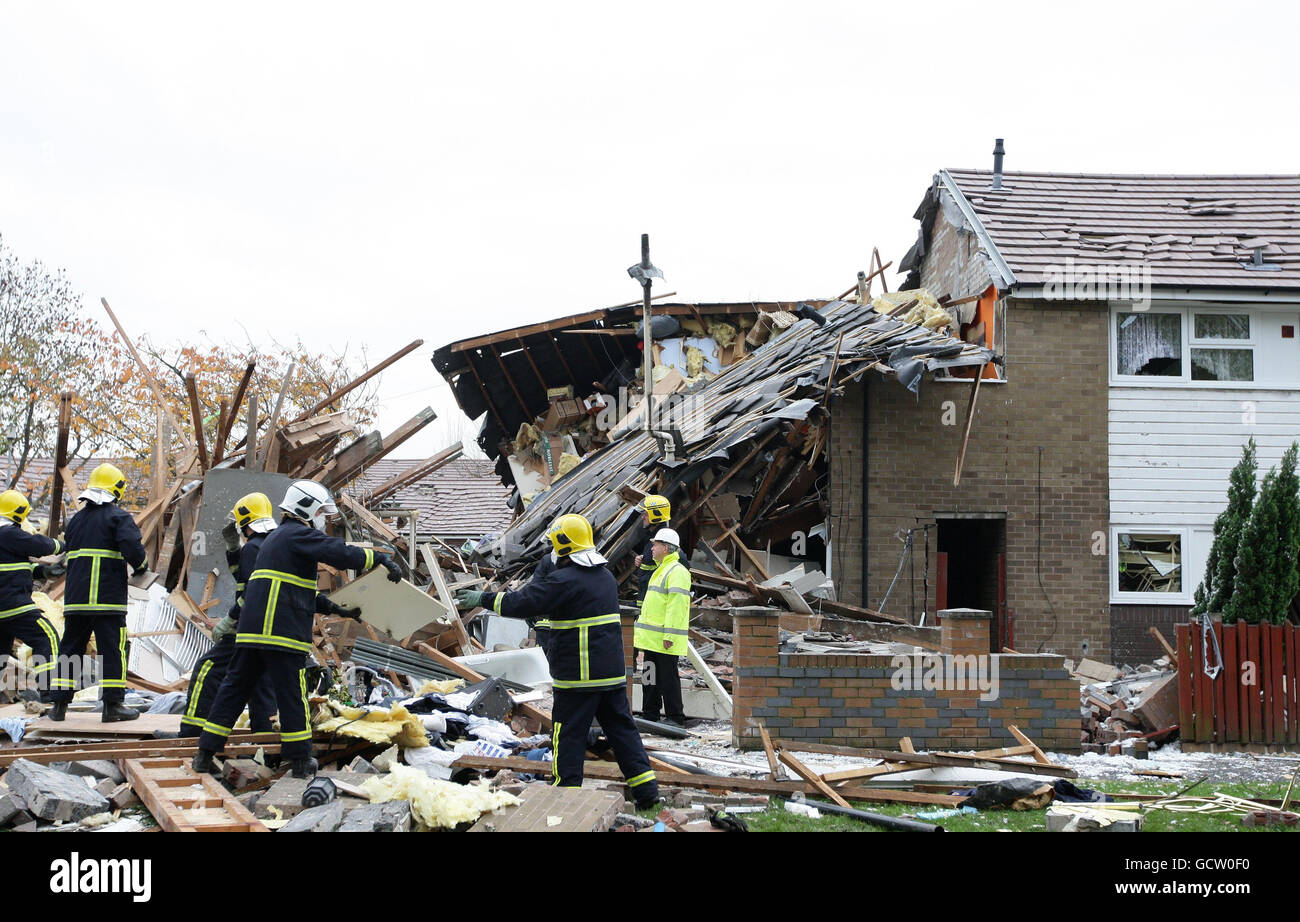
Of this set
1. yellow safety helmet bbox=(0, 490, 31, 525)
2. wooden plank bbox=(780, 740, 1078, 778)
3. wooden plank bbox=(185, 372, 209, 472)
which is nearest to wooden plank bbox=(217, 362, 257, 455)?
wooden plank bbox=(185, 372, 209, 472)

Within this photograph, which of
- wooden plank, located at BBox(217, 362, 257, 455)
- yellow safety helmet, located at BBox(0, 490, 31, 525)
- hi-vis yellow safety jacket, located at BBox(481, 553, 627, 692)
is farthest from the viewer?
wooden plank, located at BBox(217, 362, 257, 455)

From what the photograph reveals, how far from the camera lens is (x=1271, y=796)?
7.46 metres

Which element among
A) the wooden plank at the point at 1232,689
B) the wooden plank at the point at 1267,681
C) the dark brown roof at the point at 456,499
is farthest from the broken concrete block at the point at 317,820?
the dark brown roof at the point at 456,499

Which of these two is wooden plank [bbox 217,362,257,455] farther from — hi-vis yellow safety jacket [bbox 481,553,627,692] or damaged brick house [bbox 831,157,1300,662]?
hi-vis yellow safety jacket [bbox 481,553,627,692]

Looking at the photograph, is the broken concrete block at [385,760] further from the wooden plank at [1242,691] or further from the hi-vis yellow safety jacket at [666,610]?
the wooden plank at [1242,691]

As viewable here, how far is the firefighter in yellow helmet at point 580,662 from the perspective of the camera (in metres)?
6.54

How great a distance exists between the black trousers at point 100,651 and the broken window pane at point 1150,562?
1250 centimetres

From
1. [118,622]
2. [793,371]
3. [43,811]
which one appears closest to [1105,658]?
[793,371]

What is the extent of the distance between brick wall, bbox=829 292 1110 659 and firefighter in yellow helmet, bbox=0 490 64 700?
9.39 m

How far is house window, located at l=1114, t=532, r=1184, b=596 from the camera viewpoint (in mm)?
15625

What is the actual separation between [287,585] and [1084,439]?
12.0 metres

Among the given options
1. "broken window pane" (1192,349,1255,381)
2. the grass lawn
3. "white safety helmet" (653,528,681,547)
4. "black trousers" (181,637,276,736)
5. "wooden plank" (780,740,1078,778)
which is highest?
"broken window pane" (1192,349,1255,381)

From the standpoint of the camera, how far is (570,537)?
674 cm
